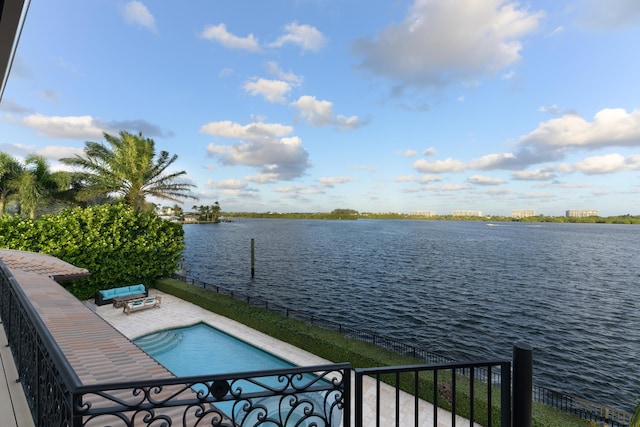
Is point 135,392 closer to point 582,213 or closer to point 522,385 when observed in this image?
point 522,385

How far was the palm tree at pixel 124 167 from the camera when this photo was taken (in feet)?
64.5

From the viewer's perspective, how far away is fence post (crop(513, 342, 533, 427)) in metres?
2.31

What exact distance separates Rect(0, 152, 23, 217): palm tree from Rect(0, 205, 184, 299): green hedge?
324 inches

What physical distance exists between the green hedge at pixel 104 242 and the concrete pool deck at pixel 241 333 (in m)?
1.57

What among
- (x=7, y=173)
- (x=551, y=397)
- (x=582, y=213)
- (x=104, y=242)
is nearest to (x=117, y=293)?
(x=104, y=242)

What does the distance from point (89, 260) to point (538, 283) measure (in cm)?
3685

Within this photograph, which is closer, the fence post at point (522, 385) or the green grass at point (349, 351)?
the fence post at point (522, 385)

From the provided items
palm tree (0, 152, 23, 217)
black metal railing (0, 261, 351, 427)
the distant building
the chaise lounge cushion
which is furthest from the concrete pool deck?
the distant building

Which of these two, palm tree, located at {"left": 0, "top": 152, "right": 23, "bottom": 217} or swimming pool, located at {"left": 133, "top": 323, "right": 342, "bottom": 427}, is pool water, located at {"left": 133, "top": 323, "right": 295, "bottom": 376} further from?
palm tree, located at {"left": 0, "top": 152, "right": 23, "bottom": 217}

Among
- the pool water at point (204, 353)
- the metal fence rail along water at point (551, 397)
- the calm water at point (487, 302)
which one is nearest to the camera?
the metal fence rail along water at point (551, 397)

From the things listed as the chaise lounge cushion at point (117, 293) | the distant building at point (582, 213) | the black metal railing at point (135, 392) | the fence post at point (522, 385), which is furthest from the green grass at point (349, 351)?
the distant building at point (582, 213)

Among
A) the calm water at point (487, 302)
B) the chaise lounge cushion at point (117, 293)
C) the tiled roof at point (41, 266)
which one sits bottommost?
the calm water at point (487, 302)

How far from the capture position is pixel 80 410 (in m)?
1.79

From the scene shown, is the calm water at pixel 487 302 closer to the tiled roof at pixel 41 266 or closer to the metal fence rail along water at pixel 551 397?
the metal fence rail along water at pixel 551 397
